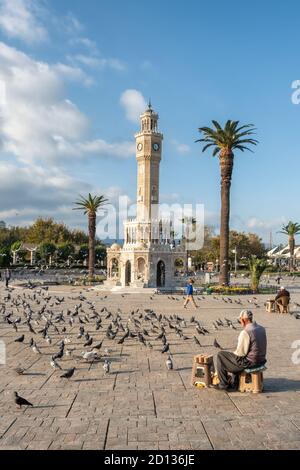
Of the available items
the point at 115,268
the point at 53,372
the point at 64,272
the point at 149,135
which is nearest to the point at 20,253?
the point at 64,272

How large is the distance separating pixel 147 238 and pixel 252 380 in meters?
38.7

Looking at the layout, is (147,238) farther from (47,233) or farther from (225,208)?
(47,233)

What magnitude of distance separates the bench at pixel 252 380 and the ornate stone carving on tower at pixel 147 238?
3479 cm

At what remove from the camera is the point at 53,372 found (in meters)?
10.3

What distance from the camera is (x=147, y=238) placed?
156 feet

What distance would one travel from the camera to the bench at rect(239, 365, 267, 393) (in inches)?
343

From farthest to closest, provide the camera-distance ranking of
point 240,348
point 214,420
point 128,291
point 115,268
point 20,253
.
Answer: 1. point 20,253
2. point 115,268
3. point 128,291
4. point 240,348
5. point 214,420

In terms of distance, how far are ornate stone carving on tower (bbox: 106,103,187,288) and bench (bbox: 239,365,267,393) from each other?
1370 inches

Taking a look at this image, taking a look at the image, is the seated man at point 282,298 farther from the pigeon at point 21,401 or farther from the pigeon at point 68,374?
the pigeon at point 21,401

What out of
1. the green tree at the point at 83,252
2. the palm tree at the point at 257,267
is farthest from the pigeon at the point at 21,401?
the green tree at the point at 83,252

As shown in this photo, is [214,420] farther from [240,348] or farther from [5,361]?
[5,361]

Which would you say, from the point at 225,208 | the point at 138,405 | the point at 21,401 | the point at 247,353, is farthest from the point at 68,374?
the point at 225,208

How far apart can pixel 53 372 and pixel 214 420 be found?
14.5 ft
